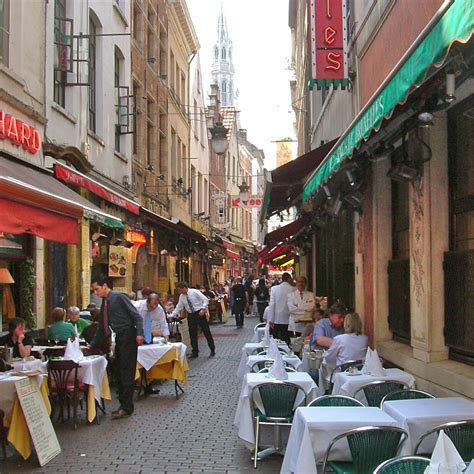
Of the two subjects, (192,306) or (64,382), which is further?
(192,306)

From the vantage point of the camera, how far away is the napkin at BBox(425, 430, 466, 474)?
10.2 feet

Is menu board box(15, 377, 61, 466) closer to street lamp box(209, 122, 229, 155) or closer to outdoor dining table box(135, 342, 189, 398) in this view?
outdoor dining table box(135, 342, 189, 398)

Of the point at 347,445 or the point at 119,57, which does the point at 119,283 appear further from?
the point at 347,445

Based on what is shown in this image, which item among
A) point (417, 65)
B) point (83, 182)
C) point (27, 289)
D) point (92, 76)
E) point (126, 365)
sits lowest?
point (126, 365)

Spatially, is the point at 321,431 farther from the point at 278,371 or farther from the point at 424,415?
the point at 278,371

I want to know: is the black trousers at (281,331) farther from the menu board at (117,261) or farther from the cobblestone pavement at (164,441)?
the menu board at (117,261)

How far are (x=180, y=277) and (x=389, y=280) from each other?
1997 cm

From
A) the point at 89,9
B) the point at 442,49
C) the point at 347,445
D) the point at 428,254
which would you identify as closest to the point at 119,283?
the point at 89,9

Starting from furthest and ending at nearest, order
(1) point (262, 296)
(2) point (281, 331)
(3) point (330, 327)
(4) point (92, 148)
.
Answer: (1) point (262, 296) < (4) point (92, 148) < (2) point (281, 331) < (3) point (330, 327)

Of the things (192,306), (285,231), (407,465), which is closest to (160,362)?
(192,306)

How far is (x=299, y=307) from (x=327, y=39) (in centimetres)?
466

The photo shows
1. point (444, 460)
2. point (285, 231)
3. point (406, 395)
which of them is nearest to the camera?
point (444, 460)

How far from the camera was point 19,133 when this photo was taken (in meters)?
10.9

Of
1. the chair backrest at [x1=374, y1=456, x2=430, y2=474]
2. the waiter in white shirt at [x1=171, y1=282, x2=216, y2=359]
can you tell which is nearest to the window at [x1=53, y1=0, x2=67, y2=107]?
the waiter in white shirt at [x1=171, y1=282, x2=216, y2=359]
